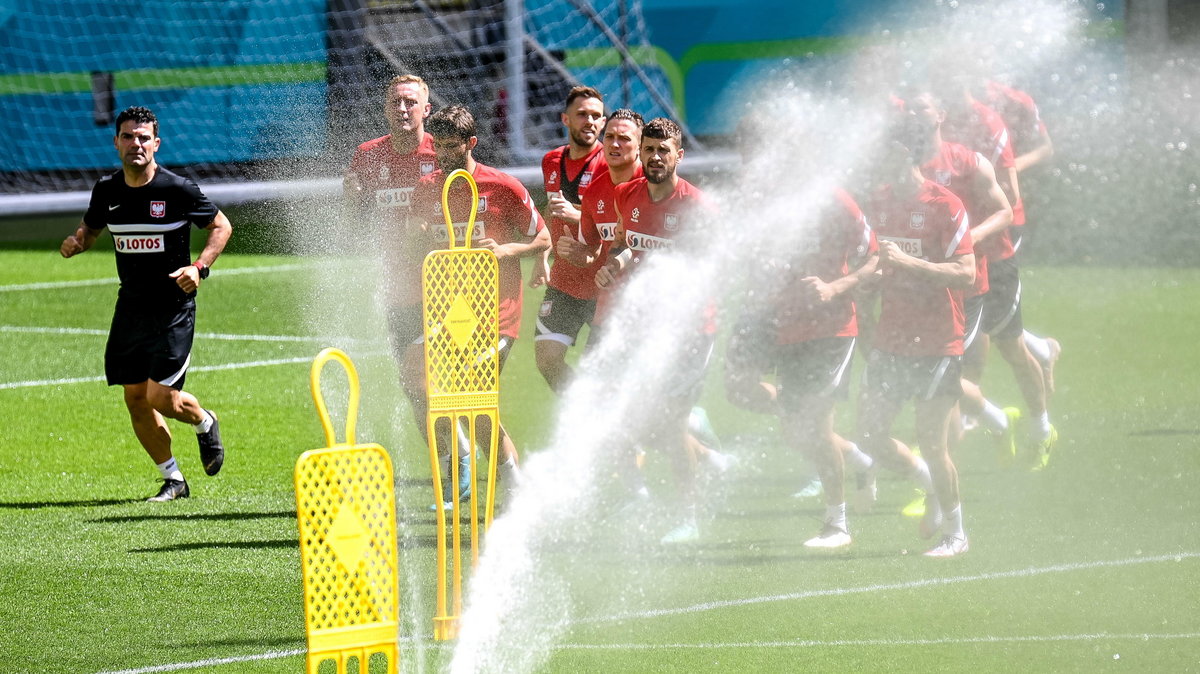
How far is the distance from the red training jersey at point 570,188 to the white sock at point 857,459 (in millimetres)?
1490

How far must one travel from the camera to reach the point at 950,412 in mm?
6941

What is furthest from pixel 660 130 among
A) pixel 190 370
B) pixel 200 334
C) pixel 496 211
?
pixel 200 334

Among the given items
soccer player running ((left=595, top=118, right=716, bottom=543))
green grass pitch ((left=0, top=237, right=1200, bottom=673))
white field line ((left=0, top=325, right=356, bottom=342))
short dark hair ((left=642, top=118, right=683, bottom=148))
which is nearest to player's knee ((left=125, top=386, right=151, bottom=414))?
green grass pitch ((left=0, top=237, right=1200, bottom=673))

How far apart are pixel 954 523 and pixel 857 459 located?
2.95 ft

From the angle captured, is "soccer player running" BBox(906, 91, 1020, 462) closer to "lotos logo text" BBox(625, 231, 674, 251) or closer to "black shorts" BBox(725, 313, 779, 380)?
"black shorts" BBox(725, 313, 779, 380)

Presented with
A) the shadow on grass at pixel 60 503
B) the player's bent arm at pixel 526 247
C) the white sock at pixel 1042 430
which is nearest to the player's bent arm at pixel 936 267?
the player's bent arm at pixel 526 247

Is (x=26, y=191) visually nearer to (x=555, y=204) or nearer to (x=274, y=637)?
(x=555, y=204)

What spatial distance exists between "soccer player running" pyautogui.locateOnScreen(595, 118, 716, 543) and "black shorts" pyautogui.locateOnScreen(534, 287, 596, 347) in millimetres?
882

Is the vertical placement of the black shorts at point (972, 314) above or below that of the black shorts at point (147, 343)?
below

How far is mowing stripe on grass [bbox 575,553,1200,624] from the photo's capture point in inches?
243

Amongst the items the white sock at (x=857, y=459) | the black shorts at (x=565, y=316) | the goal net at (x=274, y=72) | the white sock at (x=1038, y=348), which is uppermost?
the black shorts at (x=565, y=316)

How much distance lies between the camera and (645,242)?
7203 mm

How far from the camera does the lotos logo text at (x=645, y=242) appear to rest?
23.5 ft

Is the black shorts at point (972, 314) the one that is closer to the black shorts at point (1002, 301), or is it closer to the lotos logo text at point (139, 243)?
the black shorts at point (1002, 301)
